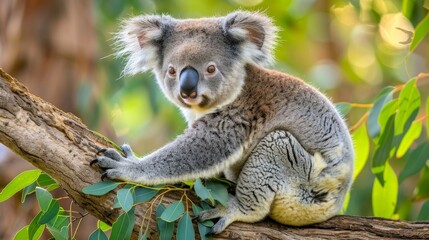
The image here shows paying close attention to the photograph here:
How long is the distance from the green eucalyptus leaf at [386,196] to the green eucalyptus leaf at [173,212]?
1773 millimetres

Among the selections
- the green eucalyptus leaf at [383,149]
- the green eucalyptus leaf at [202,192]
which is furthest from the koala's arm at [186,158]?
the green eucalyptus leaf at [383,149]

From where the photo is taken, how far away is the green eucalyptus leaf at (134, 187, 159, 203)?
334 cm

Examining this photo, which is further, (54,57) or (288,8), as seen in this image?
(288,8)

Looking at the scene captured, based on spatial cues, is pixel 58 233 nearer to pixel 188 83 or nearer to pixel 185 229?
pixel 185 229

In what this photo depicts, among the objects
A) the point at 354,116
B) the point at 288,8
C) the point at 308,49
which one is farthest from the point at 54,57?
the point at 308,49

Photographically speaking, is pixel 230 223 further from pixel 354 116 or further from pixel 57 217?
pixel 354 116

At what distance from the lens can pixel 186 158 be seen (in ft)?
Answer: 11.8

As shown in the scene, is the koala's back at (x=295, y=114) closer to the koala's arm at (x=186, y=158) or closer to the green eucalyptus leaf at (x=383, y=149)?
the koala's arm at (x=186, y=158)

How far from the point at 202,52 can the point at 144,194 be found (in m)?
0.97

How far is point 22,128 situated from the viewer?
3213 millimetres

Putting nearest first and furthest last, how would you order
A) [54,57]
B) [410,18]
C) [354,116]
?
[410,18] → [54,57] → [354,116]

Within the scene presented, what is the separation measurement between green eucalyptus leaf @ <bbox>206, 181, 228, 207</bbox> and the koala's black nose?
1.76 ft

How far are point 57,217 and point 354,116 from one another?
25.2ft

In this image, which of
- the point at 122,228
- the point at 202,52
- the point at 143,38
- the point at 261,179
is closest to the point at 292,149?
the point at 261,179
